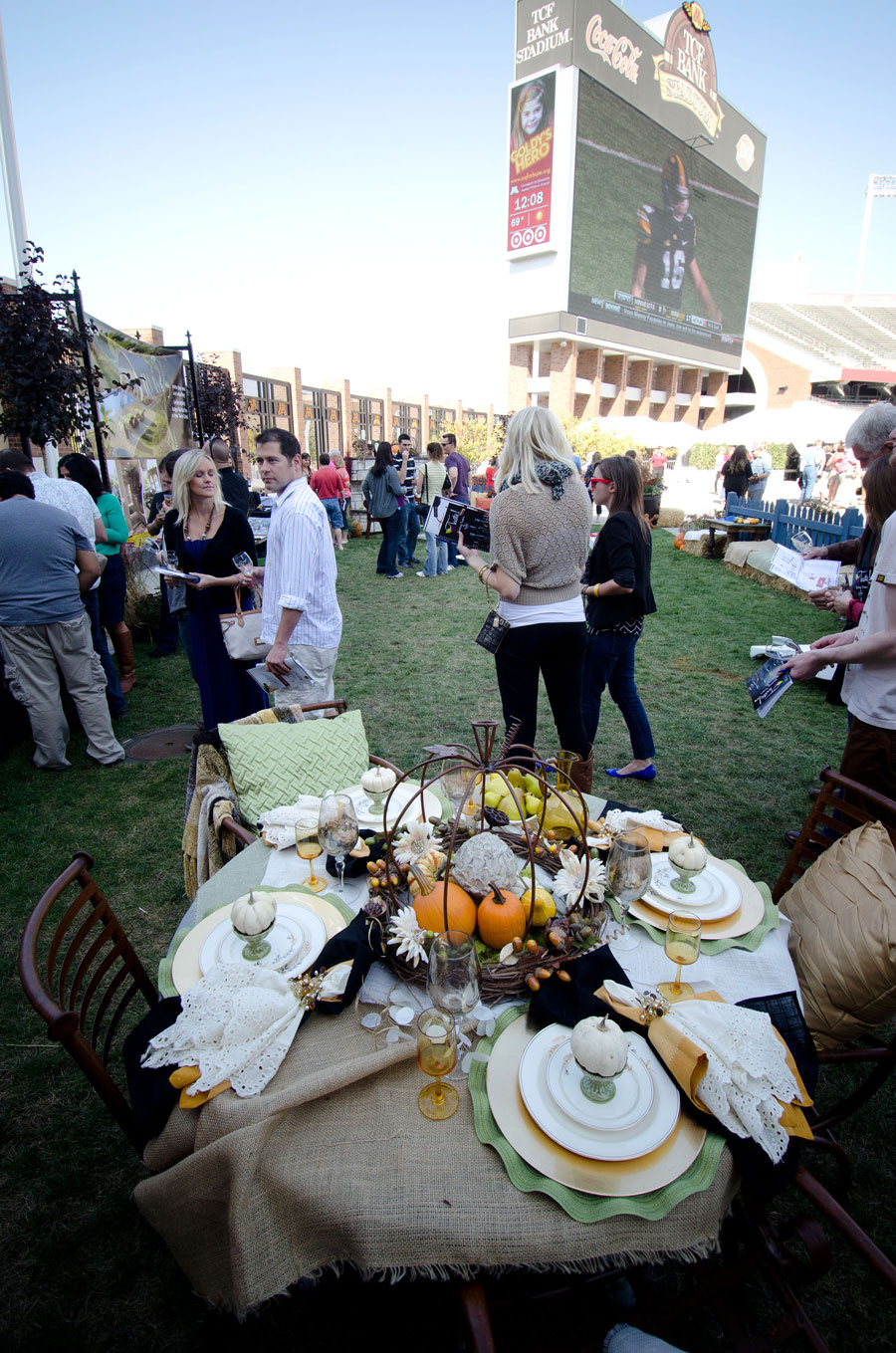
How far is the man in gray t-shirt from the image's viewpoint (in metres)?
3.94

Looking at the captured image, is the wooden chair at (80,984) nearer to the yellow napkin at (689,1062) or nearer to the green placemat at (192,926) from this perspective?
the green placemat at (192,926)

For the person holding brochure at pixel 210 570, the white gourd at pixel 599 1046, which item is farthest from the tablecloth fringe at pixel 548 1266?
the person holding brochure at pixel 210 570

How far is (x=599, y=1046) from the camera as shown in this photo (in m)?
1.23

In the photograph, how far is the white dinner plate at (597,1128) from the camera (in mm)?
1189

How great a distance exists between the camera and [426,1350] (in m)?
1.60

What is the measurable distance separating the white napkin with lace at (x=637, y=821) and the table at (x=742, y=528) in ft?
34.0

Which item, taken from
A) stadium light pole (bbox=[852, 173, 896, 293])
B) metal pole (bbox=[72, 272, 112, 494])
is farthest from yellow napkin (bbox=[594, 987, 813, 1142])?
stadium light pole (bbox=[852, 173, 896, 293])

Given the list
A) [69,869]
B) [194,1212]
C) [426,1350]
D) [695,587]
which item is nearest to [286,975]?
[194,1212]

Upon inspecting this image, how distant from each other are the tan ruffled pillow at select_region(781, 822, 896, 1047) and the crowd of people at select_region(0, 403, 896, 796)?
0.78 metres

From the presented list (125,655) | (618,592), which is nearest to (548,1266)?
(618,592)

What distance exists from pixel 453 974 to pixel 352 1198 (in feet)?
A: 1.33

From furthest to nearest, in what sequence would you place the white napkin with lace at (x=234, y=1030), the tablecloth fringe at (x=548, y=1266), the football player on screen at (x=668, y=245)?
the football player on screen at (x=668, y=245), the white napkin with lace at (x=234, y=1030), the tablecloth fringe at (x=548, y=1266)

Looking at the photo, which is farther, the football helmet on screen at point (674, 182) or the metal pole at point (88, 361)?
the football helmet on screen at point (674, 182)

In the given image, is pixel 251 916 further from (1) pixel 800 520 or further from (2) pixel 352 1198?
(1) pixel 800 520
